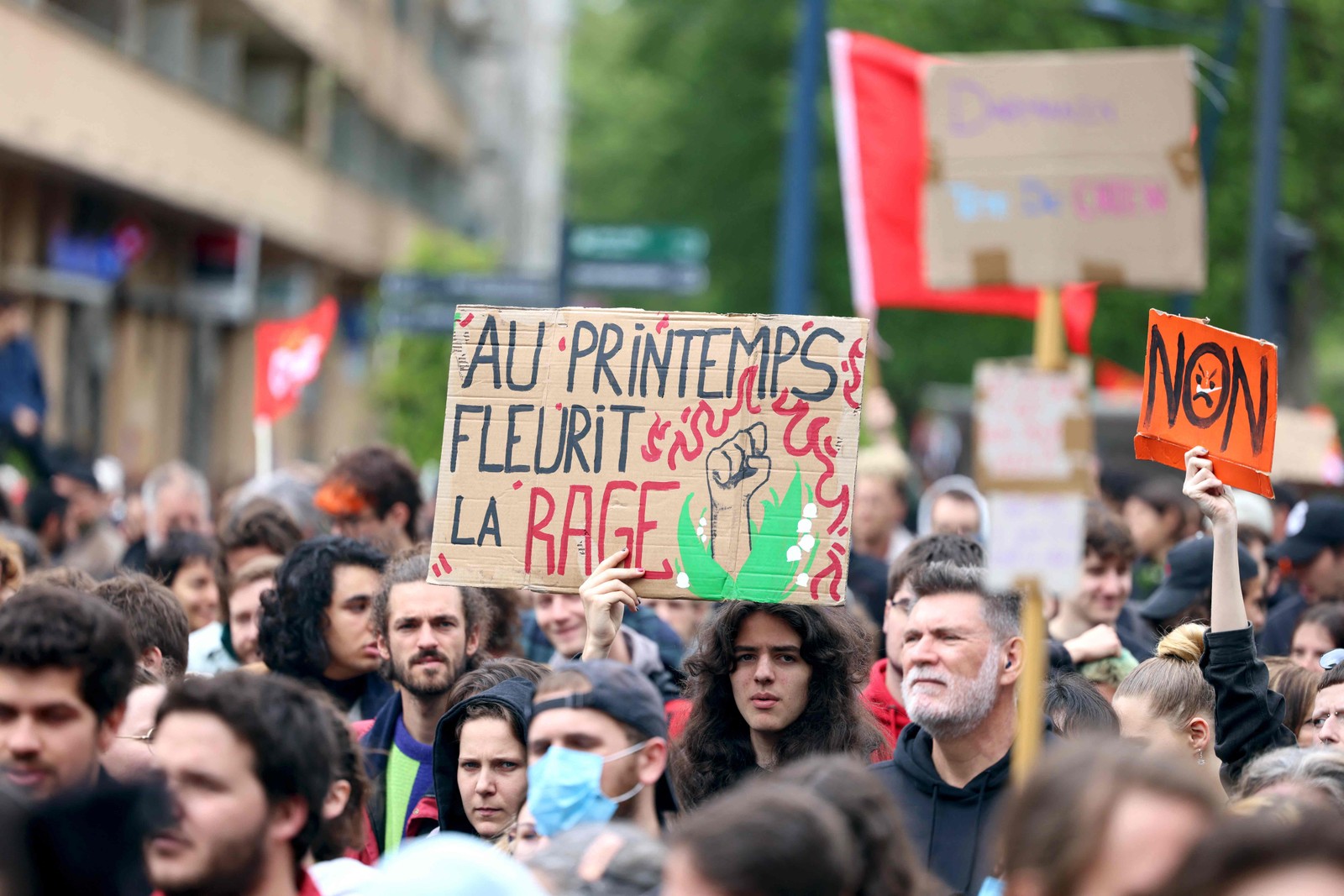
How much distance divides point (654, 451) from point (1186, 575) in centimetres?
272

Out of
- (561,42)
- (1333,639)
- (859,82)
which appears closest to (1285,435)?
(859,82)

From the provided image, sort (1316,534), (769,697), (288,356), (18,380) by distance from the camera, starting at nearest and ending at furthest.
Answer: (769,697) → (1316,534) → (288,356) → (18,380)

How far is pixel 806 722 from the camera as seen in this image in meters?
5.12

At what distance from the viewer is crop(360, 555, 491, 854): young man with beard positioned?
18.2 ft

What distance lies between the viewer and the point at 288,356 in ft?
41.6

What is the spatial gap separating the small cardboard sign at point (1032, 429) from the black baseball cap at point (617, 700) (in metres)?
0.87

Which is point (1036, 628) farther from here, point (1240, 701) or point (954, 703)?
point (1240, 701)

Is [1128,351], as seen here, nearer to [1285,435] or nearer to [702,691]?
[1285,435]

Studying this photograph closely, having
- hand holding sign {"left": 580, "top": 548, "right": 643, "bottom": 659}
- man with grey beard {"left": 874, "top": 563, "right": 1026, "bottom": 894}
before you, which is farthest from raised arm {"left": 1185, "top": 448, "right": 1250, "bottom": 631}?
hand holding sign {"left": 580, "top": 548, "right": 643, "bottom": 659}

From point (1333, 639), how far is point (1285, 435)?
5.30 metres

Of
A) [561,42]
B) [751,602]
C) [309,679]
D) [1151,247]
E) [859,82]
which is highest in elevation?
[561,42]

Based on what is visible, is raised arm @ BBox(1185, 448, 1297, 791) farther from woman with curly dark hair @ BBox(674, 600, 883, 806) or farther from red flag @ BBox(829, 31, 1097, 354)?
red flag @ BBox(829, 31, 1097, 354)

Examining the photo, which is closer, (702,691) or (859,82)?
(702,691)

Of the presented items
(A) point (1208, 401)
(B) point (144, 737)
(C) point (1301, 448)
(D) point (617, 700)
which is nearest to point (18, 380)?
(C) point (1301, 448)
